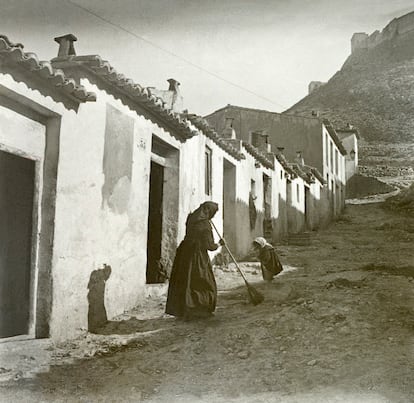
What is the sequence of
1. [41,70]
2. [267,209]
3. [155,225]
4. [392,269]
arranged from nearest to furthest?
1. [41,70]
2. [155,225]
3. [392,269]
4. [267,209]

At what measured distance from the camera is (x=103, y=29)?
4668 mm

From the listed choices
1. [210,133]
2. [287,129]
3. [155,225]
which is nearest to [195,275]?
[155,225]

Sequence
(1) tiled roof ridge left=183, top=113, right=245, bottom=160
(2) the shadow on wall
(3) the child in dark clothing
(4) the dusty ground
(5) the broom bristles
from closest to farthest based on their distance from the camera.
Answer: (4) the dusty ground
(2) the shadow on wall
(5) the broom bristles
(3) the child in dark clothing
(1) tiled roof ridge left=183, top=113, right=245, bottom=160

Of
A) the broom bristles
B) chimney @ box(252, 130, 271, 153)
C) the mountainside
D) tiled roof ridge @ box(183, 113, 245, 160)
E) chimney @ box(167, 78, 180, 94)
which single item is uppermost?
the mountainside

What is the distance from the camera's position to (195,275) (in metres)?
5.45

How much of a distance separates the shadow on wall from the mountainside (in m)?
18.2

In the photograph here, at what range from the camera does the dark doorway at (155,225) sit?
24.1 feet

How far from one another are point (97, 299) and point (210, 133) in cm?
457

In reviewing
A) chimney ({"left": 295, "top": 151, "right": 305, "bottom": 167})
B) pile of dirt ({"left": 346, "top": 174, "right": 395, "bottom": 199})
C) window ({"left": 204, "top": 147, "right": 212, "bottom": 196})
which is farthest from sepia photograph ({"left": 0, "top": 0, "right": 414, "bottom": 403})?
pile of dirt ({"left": 346, "top": 174, "right": 395, "bottom": 199})

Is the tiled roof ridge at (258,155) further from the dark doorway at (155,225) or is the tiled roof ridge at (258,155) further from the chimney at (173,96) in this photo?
the dark doorway at (155,225)

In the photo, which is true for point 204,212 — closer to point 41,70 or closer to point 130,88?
point 130,88

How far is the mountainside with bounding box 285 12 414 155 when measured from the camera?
25.3 m

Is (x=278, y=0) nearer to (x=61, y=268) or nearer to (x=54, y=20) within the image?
(x=54, y=20)

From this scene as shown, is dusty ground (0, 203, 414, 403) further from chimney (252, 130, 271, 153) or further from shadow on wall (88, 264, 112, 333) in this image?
chimney (252, 130, 271, 153)
